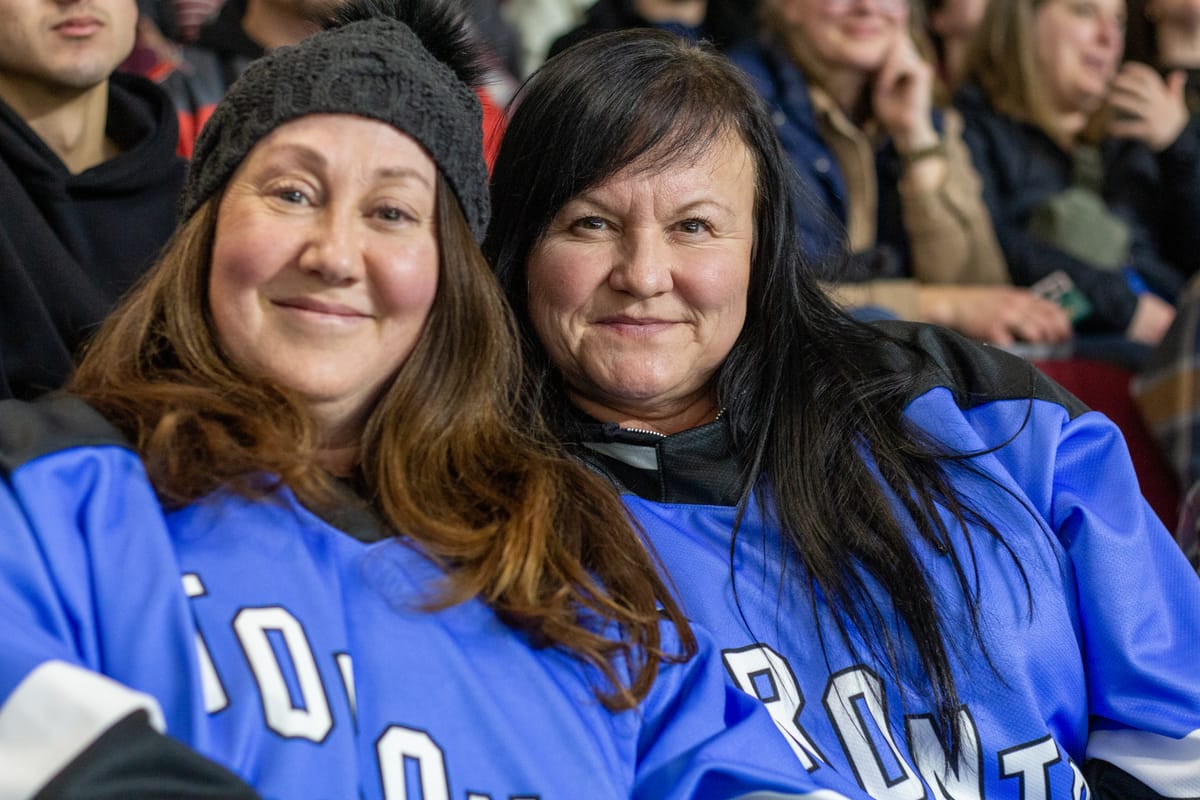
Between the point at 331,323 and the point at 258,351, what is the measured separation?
88mm

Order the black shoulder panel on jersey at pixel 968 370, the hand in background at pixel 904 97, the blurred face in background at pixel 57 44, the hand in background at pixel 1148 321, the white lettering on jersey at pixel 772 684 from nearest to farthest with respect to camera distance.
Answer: the white lettering on jersey at pixel 772 684 → the black shoulder panel on jersey at pixel 968 370 → the blurred face in background at pixel 57 44 → the hand in background at pixel 904 97 → the hand in background at pixel 1148 321

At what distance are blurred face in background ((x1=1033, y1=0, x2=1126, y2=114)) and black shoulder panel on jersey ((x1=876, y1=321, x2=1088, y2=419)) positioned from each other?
2043mm

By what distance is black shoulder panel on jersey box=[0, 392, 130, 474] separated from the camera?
147cm

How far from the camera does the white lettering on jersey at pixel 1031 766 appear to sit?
191cm

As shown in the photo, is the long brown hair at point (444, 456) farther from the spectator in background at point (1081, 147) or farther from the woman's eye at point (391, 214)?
the spectator in background at point (1081, 147)

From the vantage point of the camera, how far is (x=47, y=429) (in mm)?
1511

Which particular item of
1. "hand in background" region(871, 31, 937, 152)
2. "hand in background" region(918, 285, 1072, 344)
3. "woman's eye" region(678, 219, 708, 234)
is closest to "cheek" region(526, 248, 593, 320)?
"woman's eye" region(678, 219, 708, 234)

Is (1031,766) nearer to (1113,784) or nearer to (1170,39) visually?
(1113,784)

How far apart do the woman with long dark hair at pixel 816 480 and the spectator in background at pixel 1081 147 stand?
5.60 feet

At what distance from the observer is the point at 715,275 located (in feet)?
6.57

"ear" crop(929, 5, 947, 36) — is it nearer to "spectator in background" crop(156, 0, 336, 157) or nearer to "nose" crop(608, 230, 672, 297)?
"spectator in background" crop(156, 0, 336, 157)

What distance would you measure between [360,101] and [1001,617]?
41.3 inches

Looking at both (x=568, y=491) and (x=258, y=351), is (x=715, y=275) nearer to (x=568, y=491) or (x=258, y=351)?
(x=568, y=491)

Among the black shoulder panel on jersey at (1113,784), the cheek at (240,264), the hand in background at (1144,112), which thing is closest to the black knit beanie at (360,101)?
the cheek at (240,264)
